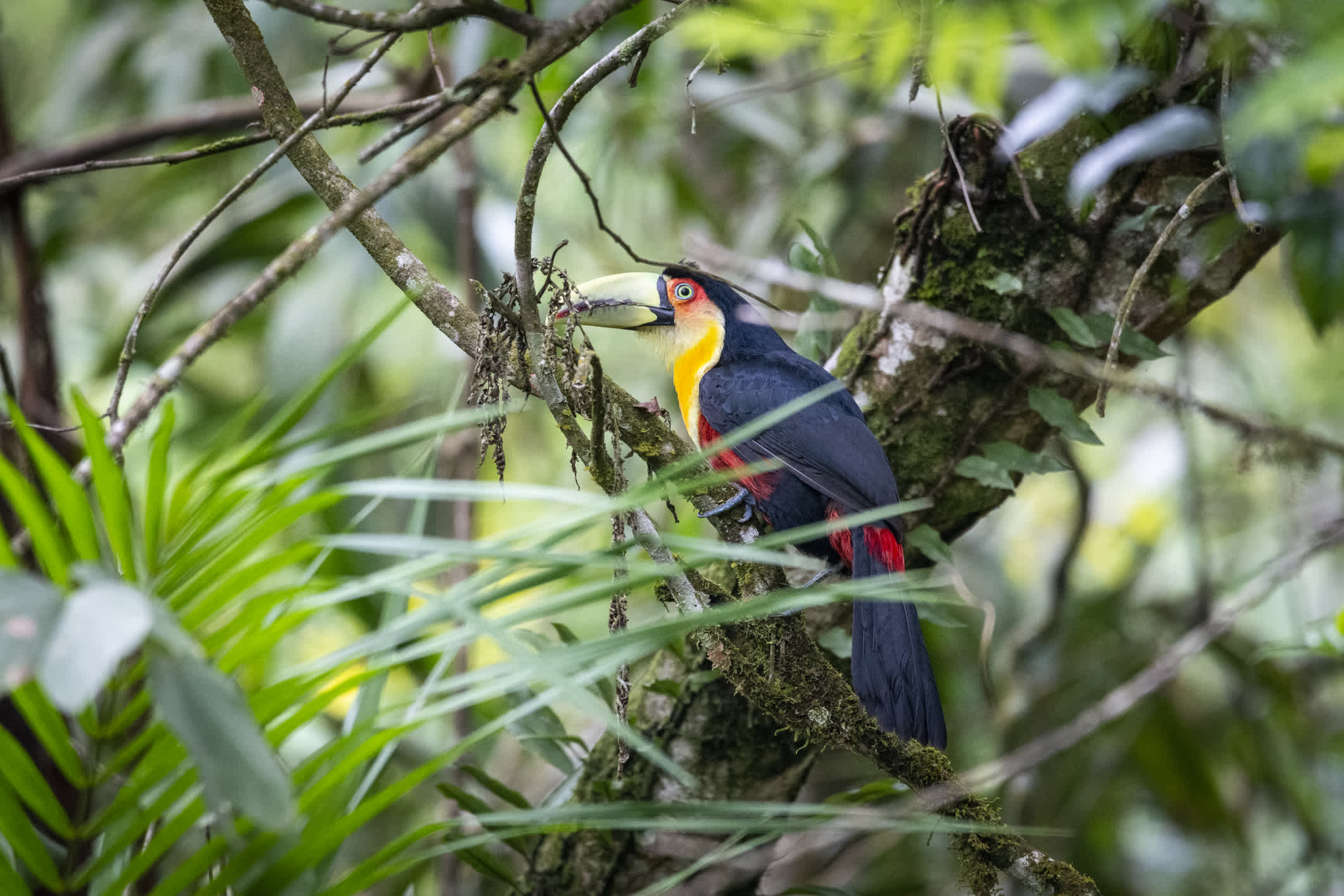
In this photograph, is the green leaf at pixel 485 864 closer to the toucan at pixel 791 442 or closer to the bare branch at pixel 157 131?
the toucan at pixel 791 442

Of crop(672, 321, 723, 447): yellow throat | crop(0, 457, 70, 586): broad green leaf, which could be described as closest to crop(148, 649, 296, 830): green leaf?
crop(0, 457, 70, 586): broad green leaf

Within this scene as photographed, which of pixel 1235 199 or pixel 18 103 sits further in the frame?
pixel 18 103

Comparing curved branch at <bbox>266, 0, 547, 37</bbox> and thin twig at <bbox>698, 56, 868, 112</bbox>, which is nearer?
curved branch at <bbox>266, 0, 547, 37</bbox>

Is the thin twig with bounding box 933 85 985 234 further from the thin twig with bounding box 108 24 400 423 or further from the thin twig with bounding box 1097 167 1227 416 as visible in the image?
the thin twig with bounding box 108 24 400 423

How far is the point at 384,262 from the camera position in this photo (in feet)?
6.49

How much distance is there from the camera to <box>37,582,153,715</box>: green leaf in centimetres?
70

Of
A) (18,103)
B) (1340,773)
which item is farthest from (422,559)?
(18,103)

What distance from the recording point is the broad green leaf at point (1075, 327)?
218 cm

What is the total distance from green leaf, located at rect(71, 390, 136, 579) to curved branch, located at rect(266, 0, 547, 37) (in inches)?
20.8

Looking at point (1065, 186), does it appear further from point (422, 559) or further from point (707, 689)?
point (422, 559)

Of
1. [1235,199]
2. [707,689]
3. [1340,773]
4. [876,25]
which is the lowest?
[1340,773]

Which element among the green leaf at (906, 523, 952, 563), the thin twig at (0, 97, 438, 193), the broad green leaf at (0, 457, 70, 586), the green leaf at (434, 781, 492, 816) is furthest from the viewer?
the green leaf at (906, 523, 952, 563)

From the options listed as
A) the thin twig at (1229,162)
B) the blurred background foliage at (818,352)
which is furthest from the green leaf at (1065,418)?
the blurred background foliage at (818,352)

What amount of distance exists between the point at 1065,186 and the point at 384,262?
1.50m
